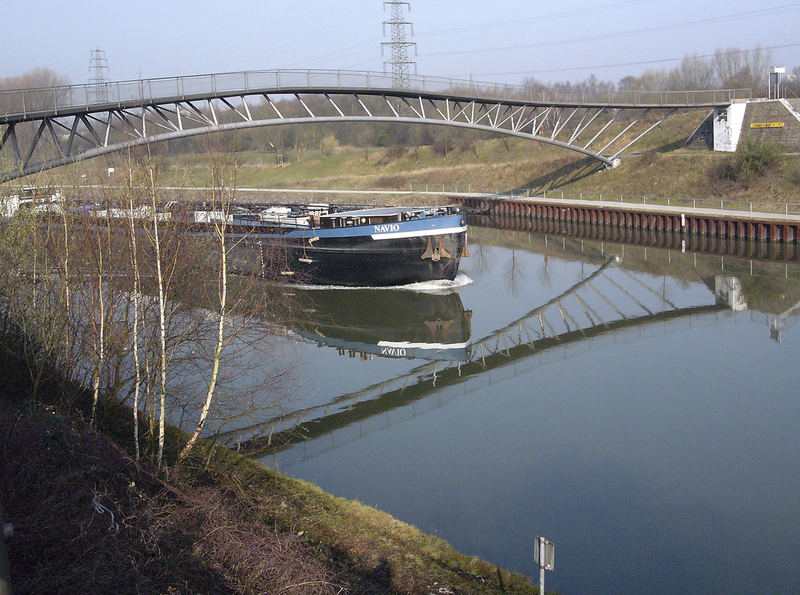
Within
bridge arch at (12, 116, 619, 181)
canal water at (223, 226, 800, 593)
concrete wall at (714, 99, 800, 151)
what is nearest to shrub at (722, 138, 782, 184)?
concrete wall at (714, 99, 800, 151)

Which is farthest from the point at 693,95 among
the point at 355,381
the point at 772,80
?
the point at 355,381

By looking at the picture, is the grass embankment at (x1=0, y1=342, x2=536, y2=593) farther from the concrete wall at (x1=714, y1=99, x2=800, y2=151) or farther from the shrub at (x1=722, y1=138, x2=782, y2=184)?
the concrete wall at (x1=714, y1=99, x2=800, y2=151)

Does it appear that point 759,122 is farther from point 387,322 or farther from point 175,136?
point 175,136

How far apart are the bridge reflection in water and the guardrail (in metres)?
6.14

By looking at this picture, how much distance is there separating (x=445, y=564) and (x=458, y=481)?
295 centimetres

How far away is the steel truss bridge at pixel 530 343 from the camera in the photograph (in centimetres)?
1346

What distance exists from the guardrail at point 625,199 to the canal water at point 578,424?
8611 mm

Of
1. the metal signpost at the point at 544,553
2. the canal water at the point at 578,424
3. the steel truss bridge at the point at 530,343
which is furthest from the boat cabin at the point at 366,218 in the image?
the metal signpost at the point at 544,553

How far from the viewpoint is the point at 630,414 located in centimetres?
1372

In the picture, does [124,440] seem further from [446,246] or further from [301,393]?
[446,246]

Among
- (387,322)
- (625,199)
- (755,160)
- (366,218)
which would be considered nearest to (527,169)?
(625,199)

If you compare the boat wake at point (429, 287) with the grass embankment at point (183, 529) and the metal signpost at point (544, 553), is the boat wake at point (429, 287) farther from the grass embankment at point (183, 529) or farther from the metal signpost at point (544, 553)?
the metal signpost at point (544, 553)

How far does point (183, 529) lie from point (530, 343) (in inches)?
490

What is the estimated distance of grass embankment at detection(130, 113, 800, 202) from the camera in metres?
35.9
